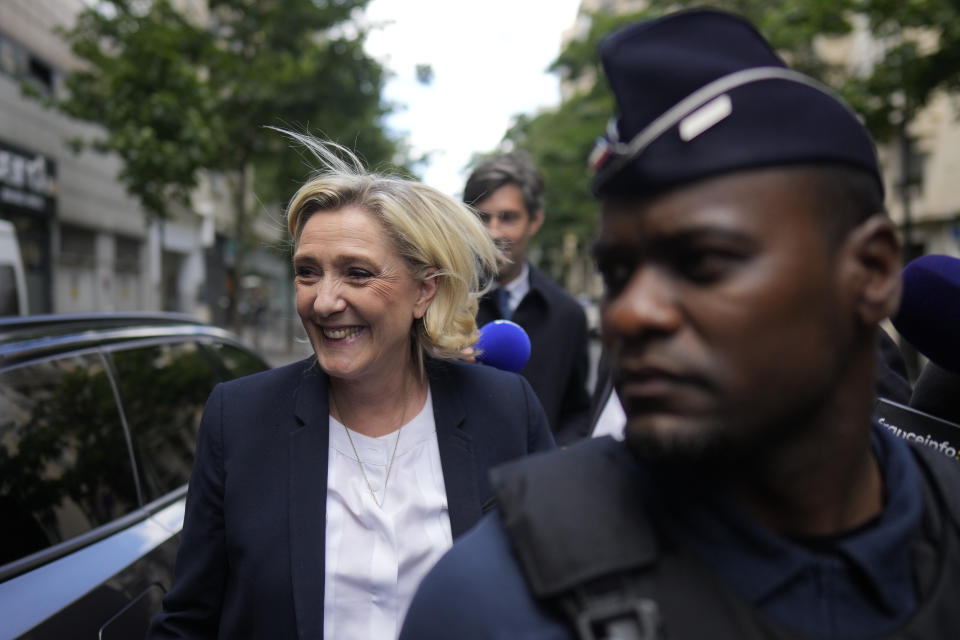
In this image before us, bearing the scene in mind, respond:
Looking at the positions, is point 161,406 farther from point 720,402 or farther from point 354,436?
point 720,402

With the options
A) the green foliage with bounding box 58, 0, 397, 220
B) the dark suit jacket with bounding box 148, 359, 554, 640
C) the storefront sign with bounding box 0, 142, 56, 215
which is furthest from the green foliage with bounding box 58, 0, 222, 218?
the dark suit jacket with bounding box 148, 359, 554, 640

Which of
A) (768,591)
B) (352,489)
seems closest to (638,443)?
(768,591)

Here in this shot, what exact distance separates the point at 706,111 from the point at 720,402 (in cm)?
34

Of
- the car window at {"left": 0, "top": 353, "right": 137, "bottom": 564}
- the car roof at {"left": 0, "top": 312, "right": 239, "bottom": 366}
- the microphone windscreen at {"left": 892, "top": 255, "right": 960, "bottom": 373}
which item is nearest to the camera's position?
the microphone windscreen at {"left": 892, "top": 255, "right": 960, "bottom": 373}

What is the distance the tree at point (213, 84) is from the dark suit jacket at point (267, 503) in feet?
37.0

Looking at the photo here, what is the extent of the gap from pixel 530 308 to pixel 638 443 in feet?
8.53

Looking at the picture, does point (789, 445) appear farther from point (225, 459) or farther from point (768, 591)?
point (225, 459)

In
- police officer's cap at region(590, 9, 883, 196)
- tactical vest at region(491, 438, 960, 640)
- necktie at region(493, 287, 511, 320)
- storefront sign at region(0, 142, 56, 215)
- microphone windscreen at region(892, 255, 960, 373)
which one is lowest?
tactical vest at region(491, 438, 960, 640)

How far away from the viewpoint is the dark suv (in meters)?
2.26

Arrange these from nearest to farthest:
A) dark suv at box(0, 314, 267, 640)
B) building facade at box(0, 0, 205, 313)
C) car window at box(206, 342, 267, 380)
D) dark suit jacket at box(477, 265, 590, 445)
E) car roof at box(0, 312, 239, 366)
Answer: dark suv at box(0, 314, 267, 640) → car roof at box(0, 312, 239, 366) → dark suit jacket at box(477, 265, 590, 445) → car window at box(206, 342, 267, 380) → building facade at box(0, 0, 205, 313)

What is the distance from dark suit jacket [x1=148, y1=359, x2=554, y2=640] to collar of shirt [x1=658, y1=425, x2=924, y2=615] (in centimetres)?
118

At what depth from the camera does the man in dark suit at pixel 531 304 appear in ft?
11.4

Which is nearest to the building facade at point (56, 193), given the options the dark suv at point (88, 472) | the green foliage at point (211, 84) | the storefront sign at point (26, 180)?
the storefront sign at point (26, 180)

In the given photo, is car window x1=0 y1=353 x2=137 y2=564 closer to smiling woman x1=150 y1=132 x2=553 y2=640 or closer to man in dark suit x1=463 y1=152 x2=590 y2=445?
smiling woman x1=150 y1=132 x2=553 y2=640
